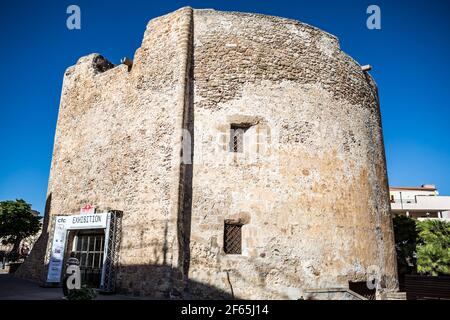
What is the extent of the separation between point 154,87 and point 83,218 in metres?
4.73

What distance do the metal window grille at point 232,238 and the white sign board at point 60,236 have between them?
4.42m

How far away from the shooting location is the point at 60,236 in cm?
1225

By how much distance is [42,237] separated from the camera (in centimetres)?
1392

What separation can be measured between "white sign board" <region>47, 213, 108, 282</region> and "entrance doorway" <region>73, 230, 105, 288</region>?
0.39m

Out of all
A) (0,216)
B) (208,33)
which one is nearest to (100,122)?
(208,33)

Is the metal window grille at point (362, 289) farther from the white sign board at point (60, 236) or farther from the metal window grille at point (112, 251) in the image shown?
the white sign board at point (60, 236)

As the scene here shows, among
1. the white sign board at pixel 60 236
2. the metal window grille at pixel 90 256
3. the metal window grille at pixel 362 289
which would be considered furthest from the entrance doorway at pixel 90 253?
the metal window grille at pixel 362 289

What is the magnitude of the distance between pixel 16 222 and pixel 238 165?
66.5 ft

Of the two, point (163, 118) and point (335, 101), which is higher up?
point (335, 101)

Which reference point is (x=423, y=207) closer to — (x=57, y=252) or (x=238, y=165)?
(x=238, y=165)

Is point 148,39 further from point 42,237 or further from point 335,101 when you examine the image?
point 42,237

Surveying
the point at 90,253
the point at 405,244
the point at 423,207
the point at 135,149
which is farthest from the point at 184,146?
the point at 423,207

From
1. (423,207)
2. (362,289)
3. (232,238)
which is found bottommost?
(362,289)

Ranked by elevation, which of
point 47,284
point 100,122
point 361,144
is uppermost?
point 100,122
